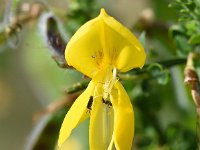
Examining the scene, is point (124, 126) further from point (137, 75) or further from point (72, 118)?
point (137, 75)

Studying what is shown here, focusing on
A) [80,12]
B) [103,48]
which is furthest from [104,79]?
[80,12]

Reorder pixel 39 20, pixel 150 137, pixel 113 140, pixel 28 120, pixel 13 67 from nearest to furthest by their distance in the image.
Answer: pixel 113 140
pixel 39 20
pixel 150 137
pixel 13 67
pixel 28 120

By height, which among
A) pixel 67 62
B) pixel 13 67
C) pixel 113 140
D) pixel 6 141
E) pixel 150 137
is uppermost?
pixel 67 62

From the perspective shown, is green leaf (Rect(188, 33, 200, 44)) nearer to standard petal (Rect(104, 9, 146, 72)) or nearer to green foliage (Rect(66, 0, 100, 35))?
standard petal (Rect(104, 9, 146, 72))

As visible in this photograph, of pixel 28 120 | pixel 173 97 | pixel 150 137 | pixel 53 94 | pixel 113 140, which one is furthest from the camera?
pixel 28 120

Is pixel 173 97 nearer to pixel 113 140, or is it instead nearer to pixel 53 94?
pixel 53 94

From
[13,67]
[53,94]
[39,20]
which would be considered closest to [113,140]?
[39,20]

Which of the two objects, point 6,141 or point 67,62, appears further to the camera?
point 6,141

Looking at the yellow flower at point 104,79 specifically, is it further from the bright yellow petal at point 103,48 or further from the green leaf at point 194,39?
the green leaf at point 194,39
